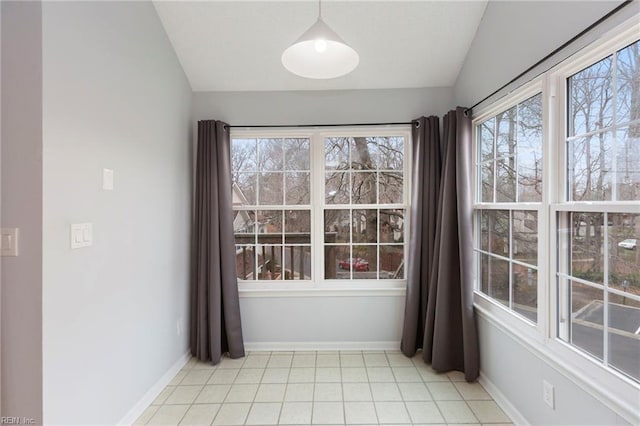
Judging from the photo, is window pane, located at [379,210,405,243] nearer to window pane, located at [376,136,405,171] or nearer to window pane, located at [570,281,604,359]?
window pane, located at [376,136,405,171]

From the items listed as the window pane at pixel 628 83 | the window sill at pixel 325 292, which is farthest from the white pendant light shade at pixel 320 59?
the window sill at pixel 325 292

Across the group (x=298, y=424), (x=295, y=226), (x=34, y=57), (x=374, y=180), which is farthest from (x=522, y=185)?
(x=34, y=57)

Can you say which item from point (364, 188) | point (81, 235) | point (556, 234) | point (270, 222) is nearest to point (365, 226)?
point (364, 188)

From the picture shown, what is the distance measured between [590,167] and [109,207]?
255 cm

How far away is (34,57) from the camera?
53.3 inches

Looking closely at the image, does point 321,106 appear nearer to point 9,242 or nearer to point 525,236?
point 525,236

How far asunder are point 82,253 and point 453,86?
309 cm

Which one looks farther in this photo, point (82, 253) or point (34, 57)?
point (82, 253)

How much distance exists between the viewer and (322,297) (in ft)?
9.70

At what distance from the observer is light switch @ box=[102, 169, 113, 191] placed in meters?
1.74

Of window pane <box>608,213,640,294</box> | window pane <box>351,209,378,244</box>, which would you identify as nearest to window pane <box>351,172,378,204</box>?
window pane <box>351,209,378,244</box>

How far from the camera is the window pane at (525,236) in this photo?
187cm

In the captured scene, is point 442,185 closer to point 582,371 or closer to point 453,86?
point 453,86

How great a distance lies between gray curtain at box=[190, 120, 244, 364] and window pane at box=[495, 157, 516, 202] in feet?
7.16
